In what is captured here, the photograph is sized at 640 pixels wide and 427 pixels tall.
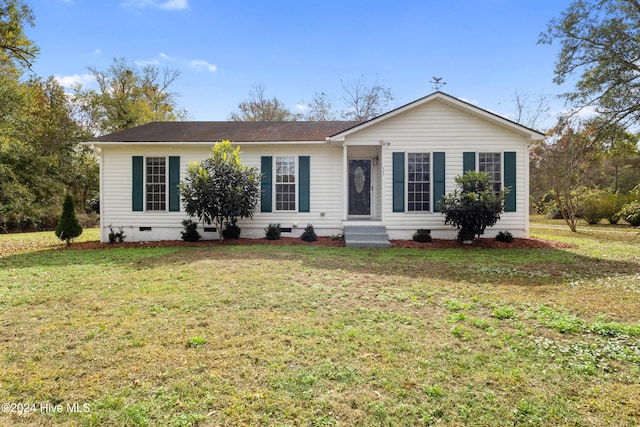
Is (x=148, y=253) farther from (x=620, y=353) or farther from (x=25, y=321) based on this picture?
(x=620, y=353)

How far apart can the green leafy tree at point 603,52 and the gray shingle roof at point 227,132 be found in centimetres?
1016

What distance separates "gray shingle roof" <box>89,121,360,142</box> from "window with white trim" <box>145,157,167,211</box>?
32.6 inches

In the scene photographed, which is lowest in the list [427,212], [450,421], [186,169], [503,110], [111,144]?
[450,421]

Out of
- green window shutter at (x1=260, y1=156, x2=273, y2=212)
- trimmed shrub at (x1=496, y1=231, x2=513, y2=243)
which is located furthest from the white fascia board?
trimmed shrub at (x1=496, y1=231, x2=513, y2=243)

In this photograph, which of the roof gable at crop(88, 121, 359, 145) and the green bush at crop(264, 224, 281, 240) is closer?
the green bush at crop(264, 224, 281, 240)

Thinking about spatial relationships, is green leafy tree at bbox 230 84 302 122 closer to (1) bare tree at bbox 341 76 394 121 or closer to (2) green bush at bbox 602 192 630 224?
(1) bare tree at bbox 341 76 394 121

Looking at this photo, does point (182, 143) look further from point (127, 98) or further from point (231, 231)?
point (127, 98)

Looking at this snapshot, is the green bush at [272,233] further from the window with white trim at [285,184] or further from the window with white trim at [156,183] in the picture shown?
the window with white trim at [156,183]

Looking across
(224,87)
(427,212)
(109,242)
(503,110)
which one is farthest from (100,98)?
(503,110)

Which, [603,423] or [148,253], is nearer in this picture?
[603,423]

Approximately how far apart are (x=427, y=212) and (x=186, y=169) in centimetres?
858

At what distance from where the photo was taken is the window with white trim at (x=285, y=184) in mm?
11258

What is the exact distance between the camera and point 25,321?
3.90 m

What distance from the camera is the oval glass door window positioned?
12.4m
